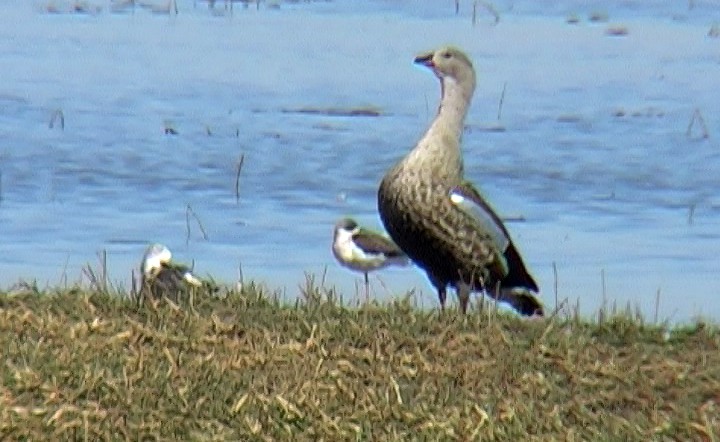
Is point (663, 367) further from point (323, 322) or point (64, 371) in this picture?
point (64, 371)

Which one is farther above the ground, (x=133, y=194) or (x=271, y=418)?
(x=271, y=418)

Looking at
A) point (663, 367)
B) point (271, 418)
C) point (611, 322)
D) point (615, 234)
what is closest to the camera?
point (271, 418)

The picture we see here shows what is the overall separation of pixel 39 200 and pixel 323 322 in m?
6.28

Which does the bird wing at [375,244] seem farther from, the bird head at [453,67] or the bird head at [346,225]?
the bird head at [453,67]

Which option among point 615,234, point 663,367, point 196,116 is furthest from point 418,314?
point 196,116

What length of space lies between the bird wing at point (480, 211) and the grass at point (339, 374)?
138cm

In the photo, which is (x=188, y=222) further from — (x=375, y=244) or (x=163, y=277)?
(x=163, y=277)

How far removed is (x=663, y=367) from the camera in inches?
282

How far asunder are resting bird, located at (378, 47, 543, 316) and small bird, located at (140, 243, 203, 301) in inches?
44.1

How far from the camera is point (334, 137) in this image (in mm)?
15797

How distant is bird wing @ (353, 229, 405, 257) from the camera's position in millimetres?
10836

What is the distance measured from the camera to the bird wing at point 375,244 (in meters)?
10.8

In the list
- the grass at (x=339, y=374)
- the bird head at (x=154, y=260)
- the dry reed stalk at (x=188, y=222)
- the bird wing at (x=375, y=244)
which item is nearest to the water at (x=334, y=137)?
the dry reed stalk at (x=188, y=222)

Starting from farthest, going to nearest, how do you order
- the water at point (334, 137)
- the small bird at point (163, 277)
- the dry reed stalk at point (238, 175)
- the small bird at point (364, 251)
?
the dry reed stalk at point (238, 175) → the water at point (334, 137) → the small bird at point (364, 251) → the small bird at point (163, 277)
